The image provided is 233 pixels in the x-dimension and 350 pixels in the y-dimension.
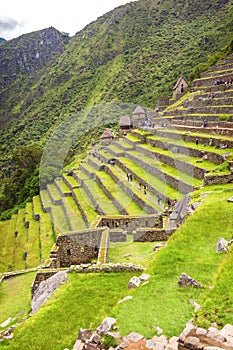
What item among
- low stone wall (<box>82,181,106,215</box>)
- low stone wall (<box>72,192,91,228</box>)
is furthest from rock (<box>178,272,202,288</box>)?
low stone wall (<box>82,181,106,215</box>)

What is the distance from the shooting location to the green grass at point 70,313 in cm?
639

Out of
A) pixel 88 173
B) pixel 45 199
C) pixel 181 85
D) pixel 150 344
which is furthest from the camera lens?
pixel 181 85

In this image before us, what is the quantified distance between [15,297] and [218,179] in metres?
8.36

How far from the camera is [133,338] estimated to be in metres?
4.79

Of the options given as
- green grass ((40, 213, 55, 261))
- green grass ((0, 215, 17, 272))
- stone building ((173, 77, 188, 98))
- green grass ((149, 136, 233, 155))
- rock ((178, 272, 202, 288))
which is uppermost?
stone building ((173, 77, 188, 98))

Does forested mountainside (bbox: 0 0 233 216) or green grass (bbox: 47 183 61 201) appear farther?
forested mountainside (bbox: 0 0 233 216)

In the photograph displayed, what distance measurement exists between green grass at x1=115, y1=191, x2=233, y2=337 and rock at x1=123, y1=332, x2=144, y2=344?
127 millimetres

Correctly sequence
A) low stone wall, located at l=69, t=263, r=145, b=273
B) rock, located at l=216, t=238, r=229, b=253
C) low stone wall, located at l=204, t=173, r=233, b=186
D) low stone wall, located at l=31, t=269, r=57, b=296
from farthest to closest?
1. low stone wall, located at l=204, t=173, r=233, b=186
2. low stone wall, located at l=31, t=269, r=57, b=296
3. low stone wall, located at l=69, t=263, r=145, b=273
4. rock, located at l=216, t=238, r=229, b=253

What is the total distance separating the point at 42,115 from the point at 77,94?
1134 centimetres

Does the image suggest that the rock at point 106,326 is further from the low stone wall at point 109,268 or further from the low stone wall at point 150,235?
the low stone wall at point 150,235

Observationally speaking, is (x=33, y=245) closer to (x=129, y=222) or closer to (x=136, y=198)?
(x=136, y=198)

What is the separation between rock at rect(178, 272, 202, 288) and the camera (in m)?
5.89

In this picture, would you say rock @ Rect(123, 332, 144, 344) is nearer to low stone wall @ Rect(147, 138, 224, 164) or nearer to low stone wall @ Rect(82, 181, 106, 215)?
low stone wall @ Rect(147, 138, 224, 164)

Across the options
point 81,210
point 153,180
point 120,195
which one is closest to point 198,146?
point 153,180
